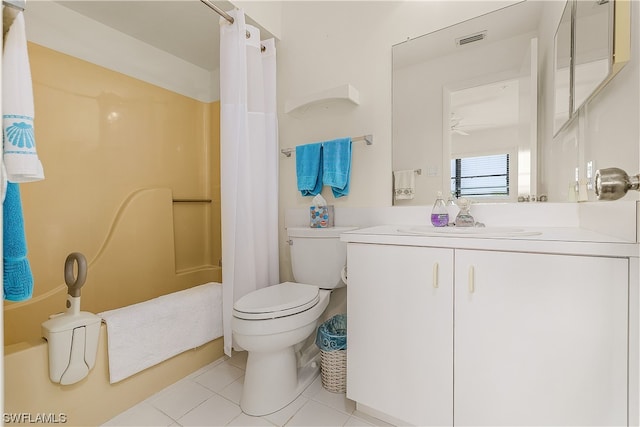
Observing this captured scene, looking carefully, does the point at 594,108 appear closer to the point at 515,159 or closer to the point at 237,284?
the point at 515,159

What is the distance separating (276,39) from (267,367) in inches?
78.3

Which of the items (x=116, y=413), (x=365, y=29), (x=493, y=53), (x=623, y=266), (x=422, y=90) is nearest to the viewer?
(x=623, y=266)

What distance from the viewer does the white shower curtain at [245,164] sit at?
1567 millimetres

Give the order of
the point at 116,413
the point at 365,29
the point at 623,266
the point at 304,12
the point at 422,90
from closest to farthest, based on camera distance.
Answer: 1. the point at 623,266
2. the point at 116,413
3. the point at 422,90
4. the point at 365,29
5. the point at 304,12

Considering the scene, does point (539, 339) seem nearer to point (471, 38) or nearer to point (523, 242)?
point (523, 242)

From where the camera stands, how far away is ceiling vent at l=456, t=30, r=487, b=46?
54.4 inches

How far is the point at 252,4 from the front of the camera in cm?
174

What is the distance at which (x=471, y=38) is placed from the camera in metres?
1.41

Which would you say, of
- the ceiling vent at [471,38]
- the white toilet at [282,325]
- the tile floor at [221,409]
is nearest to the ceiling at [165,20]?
the ceiling vent at [471,38]

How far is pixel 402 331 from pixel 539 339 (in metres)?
0.41

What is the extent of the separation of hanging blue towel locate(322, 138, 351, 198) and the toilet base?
2.98 ft

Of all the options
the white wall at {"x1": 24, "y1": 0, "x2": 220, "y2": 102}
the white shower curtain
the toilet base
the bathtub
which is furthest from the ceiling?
the toilet base

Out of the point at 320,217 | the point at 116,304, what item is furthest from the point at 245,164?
the point at 116,304

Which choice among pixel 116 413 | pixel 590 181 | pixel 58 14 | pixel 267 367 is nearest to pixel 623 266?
pixel 590 181
